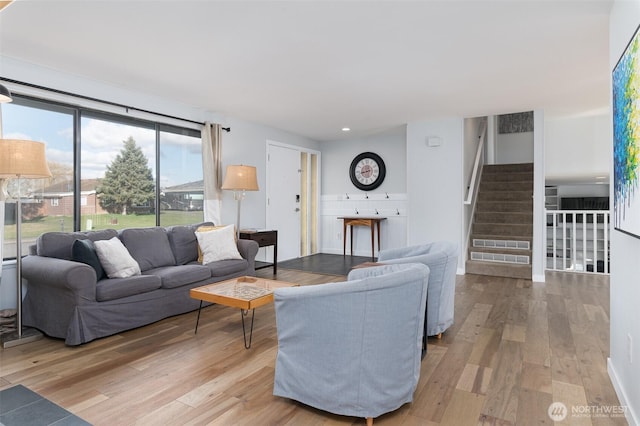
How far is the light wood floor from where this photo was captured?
1.82 meters

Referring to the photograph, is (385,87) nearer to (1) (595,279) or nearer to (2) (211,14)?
(2) (211,14)

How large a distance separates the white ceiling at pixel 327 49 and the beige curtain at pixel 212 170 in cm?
50

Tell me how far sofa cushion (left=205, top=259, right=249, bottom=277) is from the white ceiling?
193 cm

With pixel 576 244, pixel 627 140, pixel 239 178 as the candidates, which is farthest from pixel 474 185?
pixel 627 140

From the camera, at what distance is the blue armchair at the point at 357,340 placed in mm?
1686

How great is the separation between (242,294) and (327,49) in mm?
2086

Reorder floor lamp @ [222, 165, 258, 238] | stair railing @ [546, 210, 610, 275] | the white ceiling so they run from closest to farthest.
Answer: the white ceiling, floor lamp @ [222, 165, 258, 238], stair railing @ [546, 210, 610, 275]

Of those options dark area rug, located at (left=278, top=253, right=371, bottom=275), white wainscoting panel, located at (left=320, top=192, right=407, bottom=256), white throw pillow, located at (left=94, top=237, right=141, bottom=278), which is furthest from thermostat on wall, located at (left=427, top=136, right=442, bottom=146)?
white throw pillow, located at (left=94, top=237, right=141, bottom=278)

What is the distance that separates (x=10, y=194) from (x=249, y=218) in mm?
3008

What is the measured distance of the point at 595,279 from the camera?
15.8 ft

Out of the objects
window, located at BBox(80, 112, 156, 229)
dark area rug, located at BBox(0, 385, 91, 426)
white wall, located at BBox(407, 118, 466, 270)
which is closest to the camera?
dark area rug, located at BBox(0, 385, 91, 426)

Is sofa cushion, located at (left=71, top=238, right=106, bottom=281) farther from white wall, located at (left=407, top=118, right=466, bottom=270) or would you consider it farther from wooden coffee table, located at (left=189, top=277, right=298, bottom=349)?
white wall, located at (left=407, top=118, right=466, bottom=270)

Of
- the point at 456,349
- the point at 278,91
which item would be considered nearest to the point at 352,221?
the point at 278,91

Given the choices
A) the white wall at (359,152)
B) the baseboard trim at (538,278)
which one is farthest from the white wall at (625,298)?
the white wall at (359,152)
